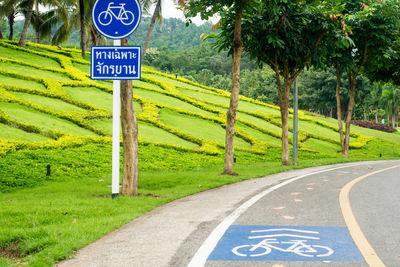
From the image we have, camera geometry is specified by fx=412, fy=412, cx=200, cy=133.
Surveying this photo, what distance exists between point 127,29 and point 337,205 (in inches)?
218

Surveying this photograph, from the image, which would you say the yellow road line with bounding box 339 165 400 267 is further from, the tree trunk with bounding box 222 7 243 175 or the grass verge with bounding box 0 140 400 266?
the tree trunk with bounding box 222 7 243 175

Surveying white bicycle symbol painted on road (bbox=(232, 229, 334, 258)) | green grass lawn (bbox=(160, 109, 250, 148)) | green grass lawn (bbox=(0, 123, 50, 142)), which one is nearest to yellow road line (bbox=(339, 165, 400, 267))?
white bicycle symbol painted on road (bbox=(232, 229, 334, 258))

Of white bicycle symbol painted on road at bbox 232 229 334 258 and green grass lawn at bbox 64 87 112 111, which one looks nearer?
white bicycle symbol painted on road at bbox 232 229 334 258

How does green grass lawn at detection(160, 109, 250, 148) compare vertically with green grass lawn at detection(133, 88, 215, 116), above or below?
below

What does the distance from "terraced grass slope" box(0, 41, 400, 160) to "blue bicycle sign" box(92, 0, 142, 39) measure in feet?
24.8

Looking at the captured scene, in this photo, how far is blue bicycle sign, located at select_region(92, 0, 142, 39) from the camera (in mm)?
8688

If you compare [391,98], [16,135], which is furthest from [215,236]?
[391,98]

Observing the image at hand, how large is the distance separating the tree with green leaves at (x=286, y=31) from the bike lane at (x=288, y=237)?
32.3 feet

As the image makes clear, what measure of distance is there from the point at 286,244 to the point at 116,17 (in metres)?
6.11

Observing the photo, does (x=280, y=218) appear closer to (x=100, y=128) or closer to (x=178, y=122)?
(x=100, y=128)

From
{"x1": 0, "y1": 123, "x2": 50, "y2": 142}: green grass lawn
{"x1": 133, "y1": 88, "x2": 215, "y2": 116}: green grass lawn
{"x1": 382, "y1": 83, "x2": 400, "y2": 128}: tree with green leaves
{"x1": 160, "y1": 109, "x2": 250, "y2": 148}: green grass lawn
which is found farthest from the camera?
{"x1": 382, "y1": 83, "x2": 400, "y2": 128}: tree with green leaves

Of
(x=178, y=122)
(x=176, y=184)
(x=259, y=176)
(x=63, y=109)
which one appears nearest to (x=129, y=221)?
(x=176, y=184)

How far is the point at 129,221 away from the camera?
6520 millimetres

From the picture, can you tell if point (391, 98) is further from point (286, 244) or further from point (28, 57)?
point (286, 244)
